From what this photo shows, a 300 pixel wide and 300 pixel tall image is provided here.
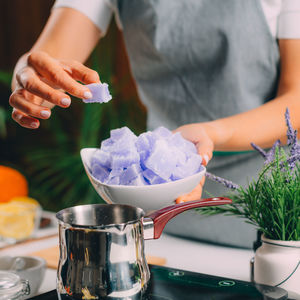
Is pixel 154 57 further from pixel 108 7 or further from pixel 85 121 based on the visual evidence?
pixel 85 121

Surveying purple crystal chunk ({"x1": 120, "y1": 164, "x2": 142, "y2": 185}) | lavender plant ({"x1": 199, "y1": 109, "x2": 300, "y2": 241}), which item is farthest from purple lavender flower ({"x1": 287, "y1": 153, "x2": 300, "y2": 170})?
purple crystal chunk ({"x1": 120, "y1": 164, "x2": 142, "y2": 185})

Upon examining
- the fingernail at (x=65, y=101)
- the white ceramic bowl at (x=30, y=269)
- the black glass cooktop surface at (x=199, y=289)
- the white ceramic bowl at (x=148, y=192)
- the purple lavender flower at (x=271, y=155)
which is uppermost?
the fingernail at (x=65, y=101)

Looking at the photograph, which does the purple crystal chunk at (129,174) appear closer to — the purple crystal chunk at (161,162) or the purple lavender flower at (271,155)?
the purple crystal chunk at (161,162)

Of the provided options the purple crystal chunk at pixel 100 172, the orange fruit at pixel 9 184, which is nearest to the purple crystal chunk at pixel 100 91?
the purple crystal chunk at pixel 100 172

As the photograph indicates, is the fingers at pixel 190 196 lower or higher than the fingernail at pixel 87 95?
lower

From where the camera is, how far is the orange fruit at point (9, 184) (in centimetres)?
126

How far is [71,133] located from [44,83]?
2.00 m

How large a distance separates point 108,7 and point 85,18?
8 centimetres

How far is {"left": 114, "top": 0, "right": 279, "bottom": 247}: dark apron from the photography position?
42.1 inches

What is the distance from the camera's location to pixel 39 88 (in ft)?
2.56

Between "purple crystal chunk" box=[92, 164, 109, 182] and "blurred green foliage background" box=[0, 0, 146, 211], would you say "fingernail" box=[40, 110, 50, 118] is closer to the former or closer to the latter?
"purple crystal chunk" box=[92, 164, 109, 182]

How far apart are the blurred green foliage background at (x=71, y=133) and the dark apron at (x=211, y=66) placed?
1.07 m

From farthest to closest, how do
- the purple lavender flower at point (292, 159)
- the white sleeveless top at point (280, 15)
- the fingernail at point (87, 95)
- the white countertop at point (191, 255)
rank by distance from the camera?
the white sleeveless top at point (280, 15), the white countertop at point (191, 255), the fingernail at point (87, 95), the purple lavender flower at point (292, 159)

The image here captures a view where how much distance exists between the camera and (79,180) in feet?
7.50
